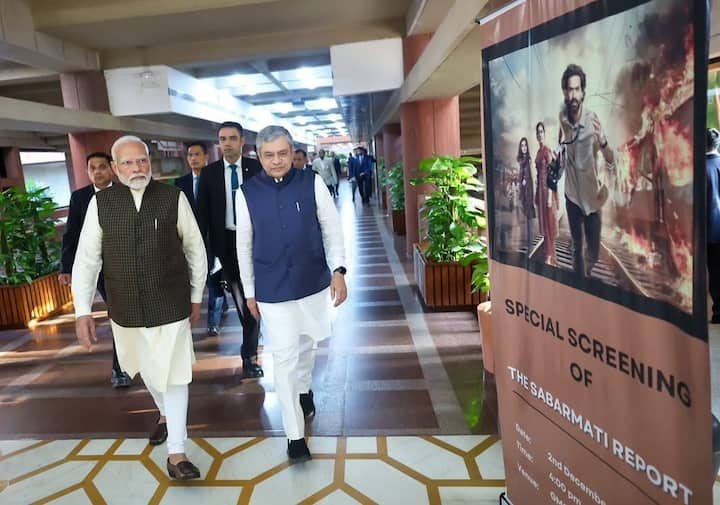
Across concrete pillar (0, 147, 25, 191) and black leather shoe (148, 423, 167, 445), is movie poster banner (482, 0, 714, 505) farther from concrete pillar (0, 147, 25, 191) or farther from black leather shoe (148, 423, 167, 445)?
concrete pillar (0, 147, 25, 191)

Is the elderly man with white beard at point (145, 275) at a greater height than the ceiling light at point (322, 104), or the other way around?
the ceiling light at point (322, 104)

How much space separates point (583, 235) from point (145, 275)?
1.72m

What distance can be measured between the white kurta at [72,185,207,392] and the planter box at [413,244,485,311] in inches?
104

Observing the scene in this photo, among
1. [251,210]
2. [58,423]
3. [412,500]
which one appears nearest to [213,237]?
[251,210]

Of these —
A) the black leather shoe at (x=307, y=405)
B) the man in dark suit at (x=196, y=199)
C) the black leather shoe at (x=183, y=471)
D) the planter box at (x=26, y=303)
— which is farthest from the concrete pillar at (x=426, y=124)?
the black leather shoe at (x=183, y=471)

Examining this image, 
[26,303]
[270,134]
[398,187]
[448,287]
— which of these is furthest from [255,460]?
[398,187]

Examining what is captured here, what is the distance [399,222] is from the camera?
29.5ft

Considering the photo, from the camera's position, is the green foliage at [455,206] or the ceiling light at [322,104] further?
the ceiling light at [322,104]

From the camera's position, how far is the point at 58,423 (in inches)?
113

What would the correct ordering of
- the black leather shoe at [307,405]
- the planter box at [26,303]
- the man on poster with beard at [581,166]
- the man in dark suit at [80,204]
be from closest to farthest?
the man on poster with beard at [581,166] → the black leather shoe at [307,405] → the man in dark suit at [80,204] → the planter box at [26,303]

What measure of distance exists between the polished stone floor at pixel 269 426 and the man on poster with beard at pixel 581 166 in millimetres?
1223

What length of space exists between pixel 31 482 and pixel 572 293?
8.20 feet

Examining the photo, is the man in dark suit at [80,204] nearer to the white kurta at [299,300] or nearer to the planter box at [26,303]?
the white kurta at [299,300]

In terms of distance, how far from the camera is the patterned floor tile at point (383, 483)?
2057mm
